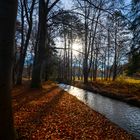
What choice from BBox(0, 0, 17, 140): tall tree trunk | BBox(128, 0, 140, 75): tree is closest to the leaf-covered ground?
BBox(0, 0, 17, 140): tall tree trunk

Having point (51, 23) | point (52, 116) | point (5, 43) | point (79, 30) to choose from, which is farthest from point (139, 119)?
point (51, 23)

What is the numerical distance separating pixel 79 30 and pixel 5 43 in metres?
10.7

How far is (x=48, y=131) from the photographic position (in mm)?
6352

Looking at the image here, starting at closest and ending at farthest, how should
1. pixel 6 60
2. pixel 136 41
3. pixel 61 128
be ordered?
pixel 6 60
pixel 61 128
pixel 136 41

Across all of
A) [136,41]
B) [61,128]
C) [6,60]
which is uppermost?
[136,41]

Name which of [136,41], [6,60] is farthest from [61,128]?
[136,41]

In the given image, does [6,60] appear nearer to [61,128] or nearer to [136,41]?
[61,128]

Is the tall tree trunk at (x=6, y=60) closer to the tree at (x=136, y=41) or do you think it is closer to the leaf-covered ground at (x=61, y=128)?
the leaf-covered ground at (x=61, y=128)

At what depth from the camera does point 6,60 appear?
4277 mm

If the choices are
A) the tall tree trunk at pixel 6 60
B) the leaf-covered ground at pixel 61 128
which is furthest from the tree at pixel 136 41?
the tall tree trunk at pixel 6 60

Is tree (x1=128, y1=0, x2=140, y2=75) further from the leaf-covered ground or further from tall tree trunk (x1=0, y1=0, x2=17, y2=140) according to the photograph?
tall tree trunk (x1=0, y1=0, x2=17, y2=140)

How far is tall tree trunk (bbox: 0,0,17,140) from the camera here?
4207 mm

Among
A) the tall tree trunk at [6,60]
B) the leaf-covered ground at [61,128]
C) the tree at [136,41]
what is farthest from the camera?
the tree at [136,41]

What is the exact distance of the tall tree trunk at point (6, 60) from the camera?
13.8 ft
